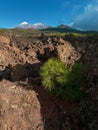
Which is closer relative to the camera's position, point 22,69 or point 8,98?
point 8,98

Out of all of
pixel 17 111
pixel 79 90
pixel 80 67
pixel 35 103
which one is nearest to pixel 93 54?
pixel 80 67

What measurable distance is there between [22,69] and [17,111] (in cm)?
817

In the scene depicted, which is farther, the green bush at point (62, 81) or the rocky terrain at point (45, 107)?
the green bush at point (62, 81)

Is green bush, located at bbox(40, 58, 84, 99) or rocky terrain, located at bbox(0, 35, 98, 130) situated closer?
rocky terrain, located at bbox(0, 35, 98, 130)

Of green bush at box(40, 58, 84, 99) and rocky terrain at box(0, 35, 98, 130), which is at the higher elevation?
green bush at box(40, 58, 84, 99)

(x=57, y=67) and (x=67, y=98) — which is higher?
(x=57, y=67)

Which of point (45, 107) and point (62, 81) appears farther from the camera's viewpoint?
point (62, 81)

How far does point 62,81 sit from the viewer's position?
56.0 ft

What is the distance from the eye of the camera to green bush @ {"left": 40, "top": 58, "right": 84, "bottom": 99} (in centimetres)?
1708

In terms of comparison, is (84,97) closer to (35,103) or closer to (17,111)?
(35,103)

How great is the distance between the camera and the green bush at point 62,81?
17078 millimetres

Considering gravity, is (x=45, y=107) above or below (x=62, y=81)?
below

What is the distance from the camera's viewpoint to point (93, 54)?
63.4 feet

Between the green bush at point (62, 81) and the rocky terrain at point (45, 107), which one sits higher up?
the green bush at point (62, 81)
